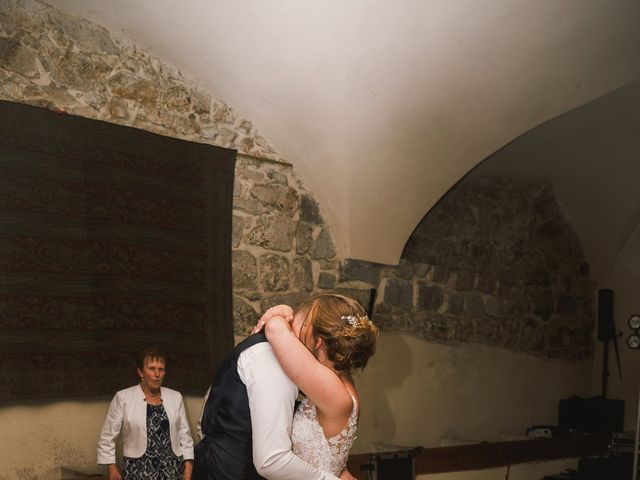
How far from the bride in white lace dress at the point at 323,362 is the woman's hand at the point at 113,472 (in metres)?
2.17

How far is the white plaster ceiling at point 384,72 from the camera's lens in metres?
4.94

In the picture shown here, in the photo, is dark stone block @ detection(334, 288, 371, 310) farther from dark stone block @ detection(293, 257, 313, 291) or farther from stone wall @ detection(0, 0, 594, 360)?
dark stone block @ detection(293, 257, 313, 291)

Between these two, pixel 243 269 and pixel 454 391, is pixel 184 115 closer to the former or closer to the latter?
pixel 243 269

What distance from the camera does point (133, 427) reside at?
4523 millimetres

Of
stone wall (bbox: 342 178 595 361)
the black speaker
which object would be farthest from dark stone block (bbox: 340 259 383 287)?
the black speaker

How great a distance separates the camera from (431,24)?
4.96m

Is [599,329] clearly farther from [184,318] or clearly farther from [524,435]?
[184,318]

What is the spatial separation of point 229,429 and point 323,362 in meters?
0.32

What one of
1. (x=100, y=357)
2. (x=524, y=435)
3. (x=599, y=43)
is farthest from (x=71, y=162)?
(x=524, y=435)

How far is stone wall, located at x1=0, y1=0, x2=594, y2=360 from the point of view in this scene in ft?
16.1

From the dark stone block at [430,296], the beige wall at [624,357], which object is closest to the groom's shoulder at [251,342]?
the dark stone block at [430,296]

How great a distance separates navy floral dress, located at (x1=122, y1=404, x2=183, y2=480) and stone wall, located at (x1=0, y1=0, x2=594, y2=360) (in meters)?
1.04

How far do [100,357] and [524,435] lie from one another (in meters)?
4.13

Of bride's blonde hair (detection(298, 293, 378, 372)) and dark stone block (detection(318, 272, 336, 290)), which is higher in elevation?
dark stone block (detection(318, 272, 336, 290))
